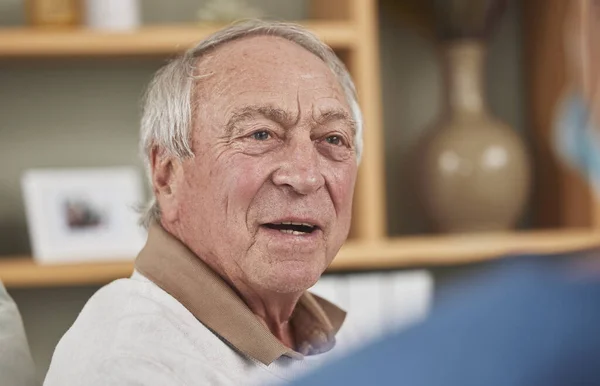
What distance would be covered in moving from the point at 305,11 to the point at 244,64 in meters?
1.58

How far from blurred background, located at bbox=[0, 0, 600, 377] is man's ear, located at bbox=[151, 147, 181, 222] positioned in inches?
Answer: 44.1

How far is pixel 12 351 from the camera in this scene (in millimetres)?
919

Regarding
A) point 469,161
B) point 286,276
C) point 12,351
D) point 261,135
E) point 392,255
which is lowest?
point 392,255

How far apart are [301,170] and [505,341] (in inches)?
22.4

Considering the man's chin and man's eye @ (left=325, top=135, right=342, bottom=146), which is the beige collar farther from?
man's eye @ (left=325, top=135, right=342, bottom=146)

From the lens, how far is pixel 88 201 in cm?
212

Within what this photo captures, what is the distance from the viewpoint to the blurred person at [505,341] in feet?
0.84

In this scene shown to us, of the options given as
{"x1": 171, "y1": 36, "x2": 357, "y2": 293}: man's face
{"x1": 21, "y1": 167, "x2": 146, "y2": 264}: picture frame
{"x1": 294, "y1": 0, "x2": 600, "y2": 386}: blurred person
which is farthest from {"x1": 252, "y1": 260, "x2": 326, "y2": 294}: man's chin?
{"x1": 21, "y1": 167, "x2": 146, "y2": 264}: picture frame

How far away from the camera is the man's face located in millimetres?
821

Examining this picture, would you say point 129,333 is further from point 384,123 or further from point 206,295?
point 384,123

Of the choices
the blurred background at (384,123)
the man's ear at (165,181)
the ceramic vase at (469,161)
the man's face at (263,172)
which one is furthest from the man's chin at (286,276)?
the ceramic vase at (469,161)

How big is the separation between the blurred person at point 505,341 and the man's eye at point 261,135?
23.1 inches

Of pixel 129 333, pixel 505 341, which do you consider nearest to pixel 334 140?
pixel 129 333

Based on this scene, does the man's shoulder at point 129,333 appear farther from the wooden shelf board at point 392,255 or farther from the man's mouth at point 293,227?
the wooden shelf board at point 392,255
